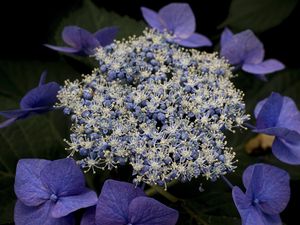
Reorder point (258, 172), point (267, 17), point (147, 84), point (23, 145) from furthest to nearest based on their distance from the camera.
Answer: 1. point (267, 17)
2. point (23, 145)
3. point (147, 84)
4. point (258, 172)

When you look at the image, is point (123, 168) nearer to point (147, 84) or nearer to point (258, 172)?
point (147, 84)

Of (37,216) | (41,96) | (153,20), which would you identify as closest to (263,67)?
(153,20)

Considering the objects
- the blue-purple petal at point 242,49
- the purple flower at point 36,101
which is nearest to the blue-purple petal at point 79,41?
the purple flower at point 36,101

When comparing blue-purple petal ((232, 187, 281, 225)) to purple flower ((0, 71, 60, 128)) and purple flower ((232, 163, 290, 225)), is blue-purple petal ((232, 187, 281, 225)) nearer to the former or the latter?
purple flower ((232, 163, 290, 225))

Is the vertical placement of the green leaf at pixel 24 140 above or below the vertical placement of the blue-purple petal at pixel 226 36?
below

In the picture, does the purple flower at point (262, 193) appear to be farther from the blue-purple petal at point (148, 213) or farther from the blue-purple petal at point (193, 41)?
the blue-purple petal at point (193, 41)

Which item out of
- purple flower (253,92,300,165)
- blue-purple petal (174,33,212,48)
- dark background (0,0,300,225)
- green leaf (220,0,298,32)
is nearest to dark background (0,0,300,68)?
dark background (0,0,300,225)

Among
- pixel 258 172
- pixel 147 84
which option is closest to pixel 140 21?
pixel 147 84
